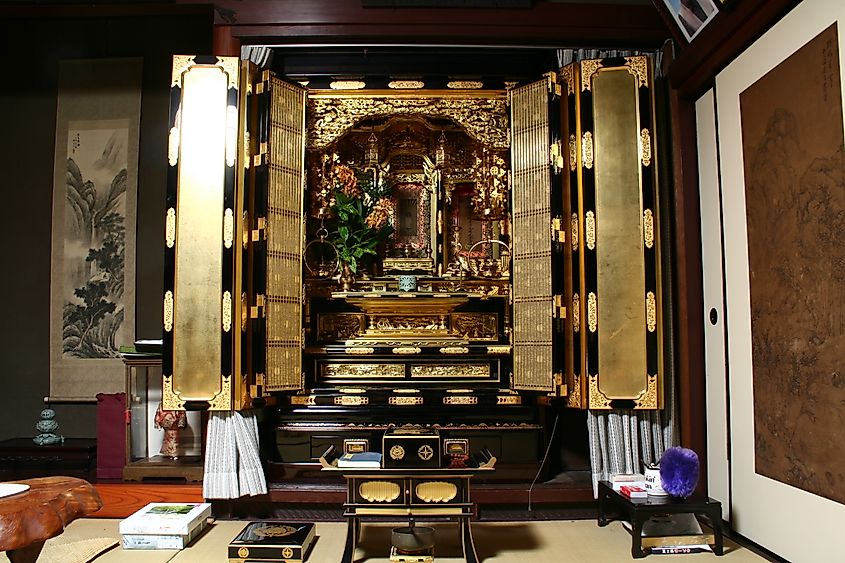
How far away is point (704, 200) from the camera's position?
12.4ft

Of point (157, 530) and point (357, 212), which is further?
point (357, 212)

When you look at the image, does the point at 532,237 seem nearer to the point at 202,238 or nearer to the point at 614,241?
the point at 614,241

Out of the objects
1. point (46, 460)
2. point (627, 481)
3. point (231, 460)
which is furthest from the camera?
point (46, 460)

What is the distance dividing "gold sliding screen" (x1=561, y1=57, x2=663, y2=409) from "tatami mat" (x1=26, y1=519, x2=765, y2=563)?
0.75 meters

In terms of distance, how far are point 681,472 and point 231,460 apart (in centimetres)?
238

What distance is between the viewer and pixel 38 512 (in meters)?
2.31

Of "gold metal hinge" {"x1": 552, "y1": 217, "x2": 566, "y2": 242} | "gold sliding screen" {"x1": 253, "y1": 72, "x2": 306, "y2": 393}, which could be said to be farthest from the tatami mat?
"gold metal hinge" {"x1": 552, "y1": 217, "x2": 566, "y2": 242}

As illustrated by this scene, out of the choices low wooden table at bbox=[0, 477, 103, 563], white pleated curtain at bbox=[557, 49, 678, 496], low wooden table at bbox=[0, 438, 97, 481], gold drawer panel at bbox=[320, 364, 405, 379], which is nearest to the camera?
low wooden table at bbox=[0, 477, 103, 563]

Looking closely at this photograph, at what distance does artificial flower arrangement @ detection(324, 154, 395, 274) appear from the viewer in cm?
469

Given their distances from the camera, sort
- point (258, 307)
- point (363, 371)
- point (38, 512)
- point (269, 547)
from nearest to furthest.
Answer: point (38, 512) < point (269, 547) < point (258, 307) < point (363, 371)

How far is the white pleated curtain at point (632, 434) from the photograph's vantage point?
3.84m

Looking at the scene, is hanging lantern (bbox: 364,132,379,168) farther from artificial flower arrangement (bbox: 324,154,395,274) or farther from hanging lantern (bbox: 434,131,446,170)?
hanging lantern (bbox: 434,131,446,170)

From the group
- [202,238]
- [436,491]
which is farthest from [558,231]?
[202,238]

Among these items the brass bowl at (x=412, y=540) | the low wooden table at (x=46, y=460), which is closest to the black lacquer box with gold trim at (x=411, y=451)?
the brass bowl at (x=412, y=540)
